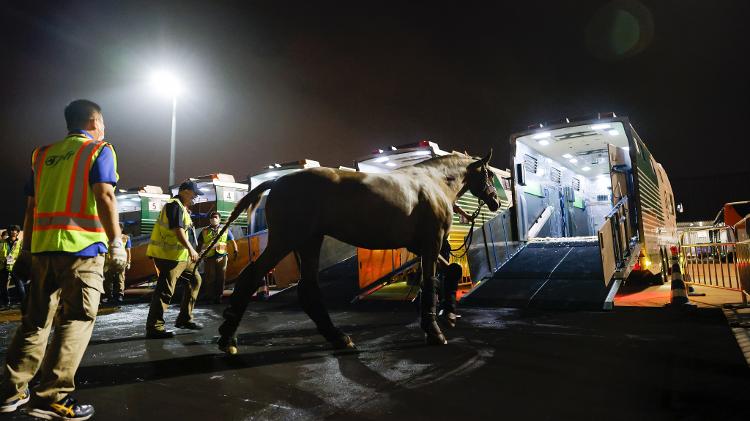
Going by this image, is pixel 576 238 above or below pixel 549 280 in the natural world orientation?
above

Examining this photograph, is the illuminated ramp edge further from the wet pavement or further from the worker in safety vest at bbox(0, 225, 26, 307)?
the worker in safety vest at bbox(0, 225, 26, 307)

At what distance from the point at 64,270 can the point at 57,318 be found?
0.28 m

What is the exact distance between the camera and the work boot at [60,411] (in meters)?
2.41

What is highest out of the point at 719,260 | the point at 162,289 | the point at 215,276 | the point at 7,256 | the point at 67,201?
A: the point at 67,201

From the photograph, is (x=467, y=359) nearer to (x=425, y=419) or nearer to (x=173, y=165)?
(x=425, y=419)

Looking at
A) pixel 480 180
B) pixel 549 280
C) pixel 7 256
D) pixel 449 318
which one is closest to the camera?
pixel 449 318

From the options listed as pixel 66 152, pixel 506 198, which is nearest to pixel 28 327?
pixel 66 152

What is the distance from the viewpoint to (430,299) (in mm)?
4496

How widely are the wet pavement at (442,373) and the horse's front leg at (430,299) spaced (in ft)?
0.54

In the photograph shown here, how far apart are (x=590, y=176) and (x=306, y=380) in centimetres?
1700

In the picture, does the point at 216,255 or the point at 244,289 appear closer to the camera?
the point at 244,289

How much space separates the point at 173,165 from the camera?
16562 millimetres

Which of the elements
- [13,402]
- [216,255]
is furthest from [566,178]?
[13,402]

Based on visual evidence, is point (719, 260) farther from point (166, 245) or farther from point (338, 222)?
point (166, 245)
